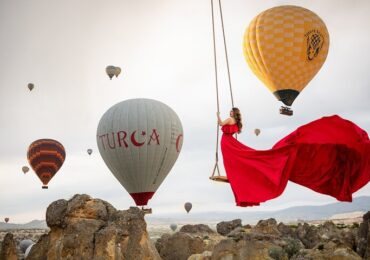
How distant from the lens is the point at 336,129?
35.6 ft

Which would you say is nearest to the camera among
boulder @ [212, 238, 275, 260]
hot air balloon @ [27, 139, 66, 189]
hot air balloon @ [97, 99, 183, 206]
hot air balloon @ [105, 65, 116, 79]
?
boulder @ [212, 238, 275, 260]

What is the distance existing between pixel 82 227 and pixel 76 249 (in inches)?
48.3

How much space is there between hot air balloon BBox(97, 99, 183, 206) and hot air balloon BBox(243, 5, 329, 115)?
516 inches

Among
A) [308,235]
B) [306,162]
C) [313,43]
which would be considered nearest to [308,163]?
[306,162]

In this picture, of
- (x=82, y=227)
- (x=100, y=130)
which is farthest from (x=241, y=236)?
(x=100, y=130)

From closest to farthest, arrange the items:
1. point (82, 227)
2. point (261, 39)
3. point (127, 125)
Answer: point (82, 227)
point (261, 39)
point (127, 125)

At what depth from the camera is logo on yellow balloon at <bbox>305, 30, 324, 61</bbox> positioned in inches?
988

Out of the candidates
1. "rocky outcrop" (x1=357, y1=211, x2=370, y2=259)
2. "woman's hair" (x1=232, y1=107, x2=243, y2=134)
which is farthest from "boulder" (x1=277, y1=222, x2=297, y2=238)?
"woman's hair" (x1=232, y1=107, x2=243, y2=134)

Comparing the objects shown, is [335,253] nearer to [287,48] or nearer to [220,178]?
[220,178]

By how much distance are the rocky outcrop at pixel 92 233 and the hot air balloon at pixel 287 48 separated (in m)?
8.85

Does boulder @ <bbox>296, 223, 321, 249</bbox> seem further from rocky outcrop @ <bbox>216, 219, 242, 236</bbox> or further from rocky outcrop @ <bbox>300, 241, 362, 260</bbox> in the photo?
rocky outcrop @ <bbox>300, 241, 362, 260</bbox>

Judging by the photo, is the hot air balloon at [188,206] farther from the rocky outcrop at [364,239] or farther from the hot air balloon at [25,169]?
the rocky outcrop at [364,239]

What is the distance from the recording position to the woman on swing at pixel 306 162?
1070 cm

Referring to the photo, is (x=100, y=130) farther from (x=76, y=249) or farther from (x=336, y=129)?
(x=336, y=129)
